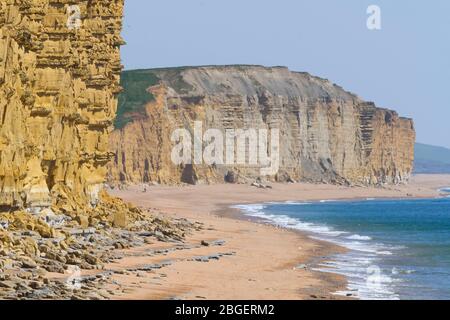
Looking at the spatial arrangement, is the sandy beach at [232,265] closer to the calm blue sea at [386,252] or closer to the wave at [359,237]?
the calm blue sea at [386,252]

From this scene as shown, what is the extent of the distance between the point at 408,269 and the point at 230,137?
85821 millimetres

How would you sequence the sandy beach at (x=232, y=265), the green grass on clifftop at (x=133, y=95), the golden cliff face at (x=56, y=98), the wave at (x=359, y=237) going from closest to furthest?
the sandy beach at (x=232, y=265)
the golden cliff face at (x=56, y=98)
the wave at (x=359, y=237)
the green grass on clifftop at (x=133, y=95)

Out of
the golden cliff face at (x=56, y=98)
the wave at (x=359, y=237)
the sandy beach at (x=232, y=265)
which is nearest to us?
the sandy beach at (x=232, y=265)

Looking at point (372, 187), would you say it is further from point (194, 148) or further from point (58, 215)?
point (58, 215)

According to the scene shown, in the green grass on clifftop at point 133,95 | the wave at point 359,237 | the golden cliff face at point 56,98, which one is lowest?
the wave at point 359,237

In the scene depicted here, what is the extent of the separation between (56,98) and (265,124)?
91.5m

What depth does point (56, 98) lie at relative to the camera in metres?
36.5

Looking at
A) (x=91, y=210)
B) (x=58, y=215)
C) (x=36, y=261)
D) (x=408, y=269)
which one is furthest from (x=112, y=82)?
(x=36, y=261)

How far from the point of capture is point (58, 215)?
112ft

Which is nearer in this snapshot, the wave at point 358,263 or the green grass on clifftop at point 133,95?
the wave at point 358,263

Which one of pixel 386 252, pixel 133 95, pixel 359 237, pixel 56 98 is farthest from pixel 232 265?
pixel 133 95

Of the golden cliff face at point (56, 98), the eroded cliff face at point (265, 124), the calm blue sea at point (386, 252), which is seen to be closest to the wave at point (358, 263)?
the calm blue sea at point (386, 252)

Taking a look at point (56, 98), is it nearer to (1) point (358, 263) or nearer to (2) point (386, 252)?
(1) point (358, 263)

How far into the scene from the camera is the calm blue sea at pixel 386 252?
28.3m
